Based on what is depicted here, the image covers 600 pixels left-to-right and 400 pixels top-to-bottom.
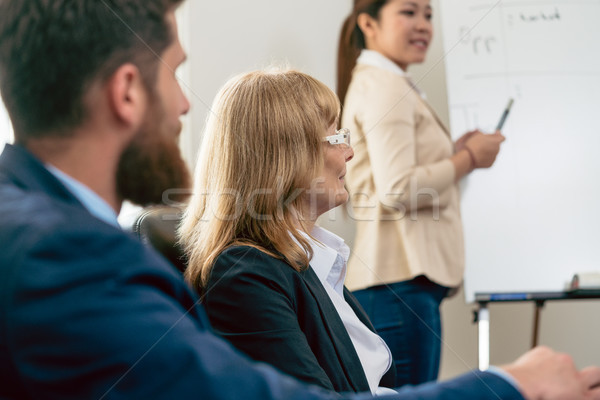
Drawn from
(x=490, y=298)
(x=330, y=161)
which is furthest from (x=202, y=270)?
(x=490, y=298)

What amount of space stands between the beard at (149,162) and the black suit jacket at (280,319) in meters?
0.36

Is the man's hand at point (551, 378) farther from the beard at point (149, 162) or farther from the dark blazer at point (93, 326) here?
the beard at point (149, 162)

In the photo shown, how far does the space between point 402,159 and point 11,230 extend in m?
1.42

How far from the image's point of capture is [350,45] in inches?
83.4

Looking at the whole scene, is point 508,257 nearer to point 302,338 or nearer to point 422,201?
point 422,201

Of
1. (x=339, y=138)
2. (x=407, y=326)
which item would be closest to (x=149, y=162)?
(x=339, y=138)

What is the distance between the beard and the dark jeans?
1.24 meters

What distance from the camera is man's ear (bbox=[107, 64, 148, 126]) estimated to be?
1.65 feet

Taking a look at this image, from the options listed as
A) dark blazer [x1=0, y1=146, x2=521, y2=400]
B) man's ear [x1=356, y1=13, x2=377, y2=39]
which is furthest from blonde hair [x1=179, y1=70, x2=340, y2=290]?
man's ear [x1=356, y1=13, x2=377, y2=39]

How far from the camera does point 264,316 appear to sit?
862 millimetres

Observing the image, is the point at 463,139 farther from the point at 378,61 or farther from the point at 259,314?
the point at 259,314

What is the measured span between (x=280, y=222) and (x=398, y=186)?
775 mm

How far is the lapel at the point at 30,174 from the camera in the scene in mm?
486

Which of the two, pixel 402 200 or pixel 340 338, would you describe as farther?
pixel 402 200
